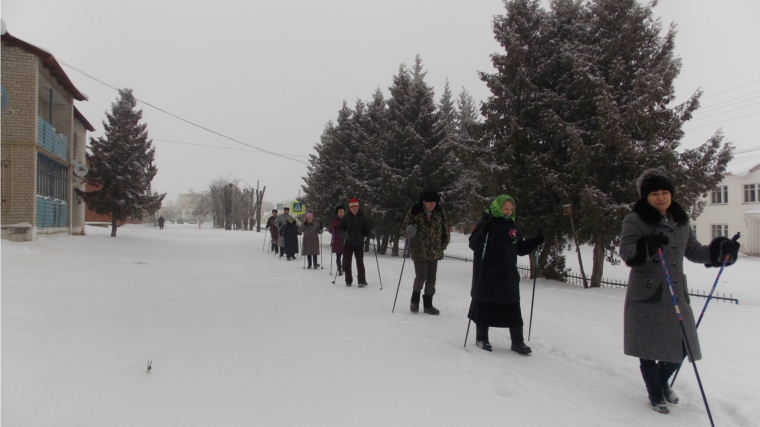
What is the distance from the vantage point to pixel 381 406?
3217mm

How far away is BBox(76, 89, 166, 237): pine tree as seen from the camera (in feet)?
84.8

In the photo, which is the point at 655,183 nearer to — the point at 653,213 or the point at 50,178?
the point at 653,213

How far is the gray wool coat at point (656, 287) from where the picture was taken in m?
3.26

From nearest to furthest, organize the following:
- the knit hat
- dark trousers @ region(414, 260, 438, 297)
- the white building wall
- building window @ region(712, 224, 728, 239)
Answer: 1. the knit hat
2. dark trousers @ region(414, 260, 438, 297)
3. the white building wall
4. building window @ region(712, 224, 728, 239)

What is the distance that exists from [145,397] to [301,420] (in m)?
1.22

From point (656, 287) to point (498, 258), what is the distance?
1.74 metres

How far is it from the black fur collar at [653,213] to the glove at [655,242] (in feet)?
0.84

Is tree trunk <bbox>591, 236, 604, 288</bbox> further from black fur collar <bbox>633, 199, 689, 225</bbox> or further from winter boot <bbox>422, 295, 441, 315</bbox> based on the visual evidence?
black fur collar <bbox>633, 199, 689, 225</bbox>

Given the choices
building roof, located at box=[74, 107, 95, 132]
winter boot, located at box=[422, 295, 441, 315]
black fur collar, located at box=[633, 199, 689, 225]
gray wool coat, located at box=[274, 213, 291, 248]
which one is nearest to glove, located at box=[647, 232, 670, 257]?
black fur collar, located at box=[633, 199, 689, 225]

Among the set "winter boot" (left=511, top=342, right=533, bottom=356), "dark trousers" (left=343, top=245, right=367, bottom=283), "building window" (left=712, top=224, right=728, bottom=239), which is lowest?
"winter boot" (left=511, top=342, right=533, bottom=356)

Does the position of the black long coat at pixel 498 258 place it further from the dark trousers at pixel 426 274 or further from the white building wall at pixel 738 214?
the white building wall at pixel 738 214

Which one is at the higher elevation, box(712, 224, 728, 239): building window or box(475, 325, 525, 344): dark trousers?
box(712, 224, 728, 239): building window

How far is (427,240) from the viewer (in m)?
6.52

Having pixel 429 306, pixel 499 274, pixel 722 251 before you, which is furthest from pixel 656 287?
pixel 429 306
